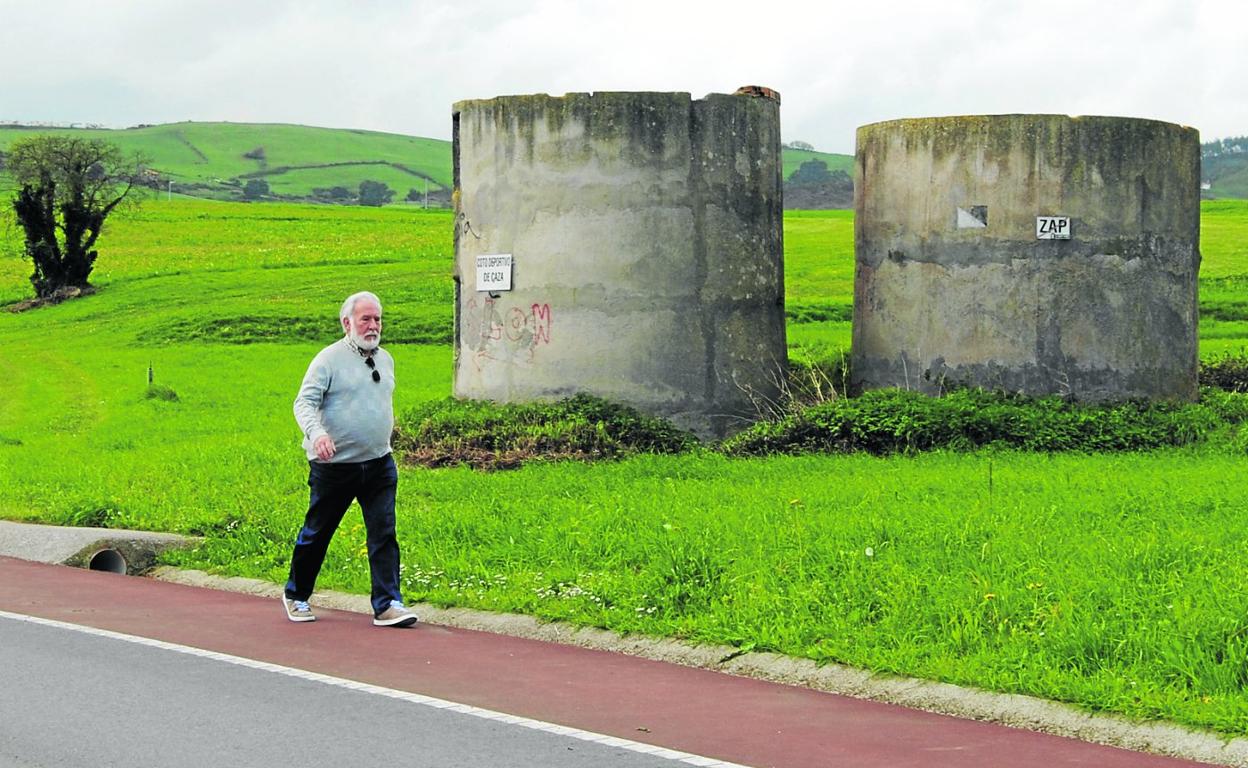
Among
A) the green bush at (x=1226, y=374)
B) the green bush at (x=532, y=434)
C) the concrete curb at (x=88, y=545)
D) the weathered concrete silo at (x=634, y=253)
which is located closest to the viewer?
the concrete curb at (x=88, y=545)

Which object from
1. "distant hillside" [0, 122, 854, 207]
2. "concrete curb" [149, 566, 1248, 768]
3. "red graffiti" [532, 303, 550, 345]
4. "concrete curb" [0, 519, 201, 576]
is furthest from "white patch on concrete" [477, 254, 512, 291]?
"distant hillside" [0, 122, 854, 207]

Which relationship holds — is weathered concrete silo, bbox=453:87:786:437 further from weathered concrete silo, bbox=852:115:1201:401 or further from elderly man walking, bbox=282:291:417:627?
elderly man walking, bbox=282:291:417:627

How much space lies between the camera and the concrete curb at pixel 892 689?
7.55 m

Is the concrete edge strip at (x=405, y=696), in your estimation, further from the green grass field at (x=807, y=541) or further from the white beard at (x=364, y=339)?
the white beard at (x=364, y=339)

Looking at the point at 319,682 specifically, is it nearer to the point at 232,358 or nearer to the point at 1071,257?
the point at 1071,257

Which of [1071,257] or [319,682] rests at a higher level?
[1071,257]

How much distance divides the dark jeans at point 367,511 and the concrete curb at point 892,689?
50cm

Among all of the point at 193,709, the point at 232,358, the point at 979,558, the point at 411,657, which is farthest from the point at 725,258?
the point at 232,358

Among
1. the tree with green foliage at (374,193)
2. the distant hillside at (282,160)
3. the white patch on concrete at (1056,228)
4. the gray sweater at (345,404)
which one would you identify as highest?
the distant hillside at (282,160)

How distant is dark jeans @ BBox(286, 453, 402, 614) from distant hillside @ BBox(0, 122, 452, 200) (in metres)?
139

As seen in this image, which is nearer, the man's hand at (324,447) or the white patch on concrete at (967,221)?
the man's hand at (324,447)

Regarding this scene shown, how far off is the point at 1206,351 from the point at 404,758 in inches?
942

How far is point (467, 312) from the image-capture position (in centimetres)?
2022

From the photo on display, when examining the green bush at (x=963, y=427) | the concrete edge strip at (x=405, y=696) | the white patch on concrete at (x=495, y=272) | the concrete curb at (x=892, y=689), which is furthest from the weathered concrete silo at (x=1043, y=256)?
the concrete edge strip at (x=405, y=696)
